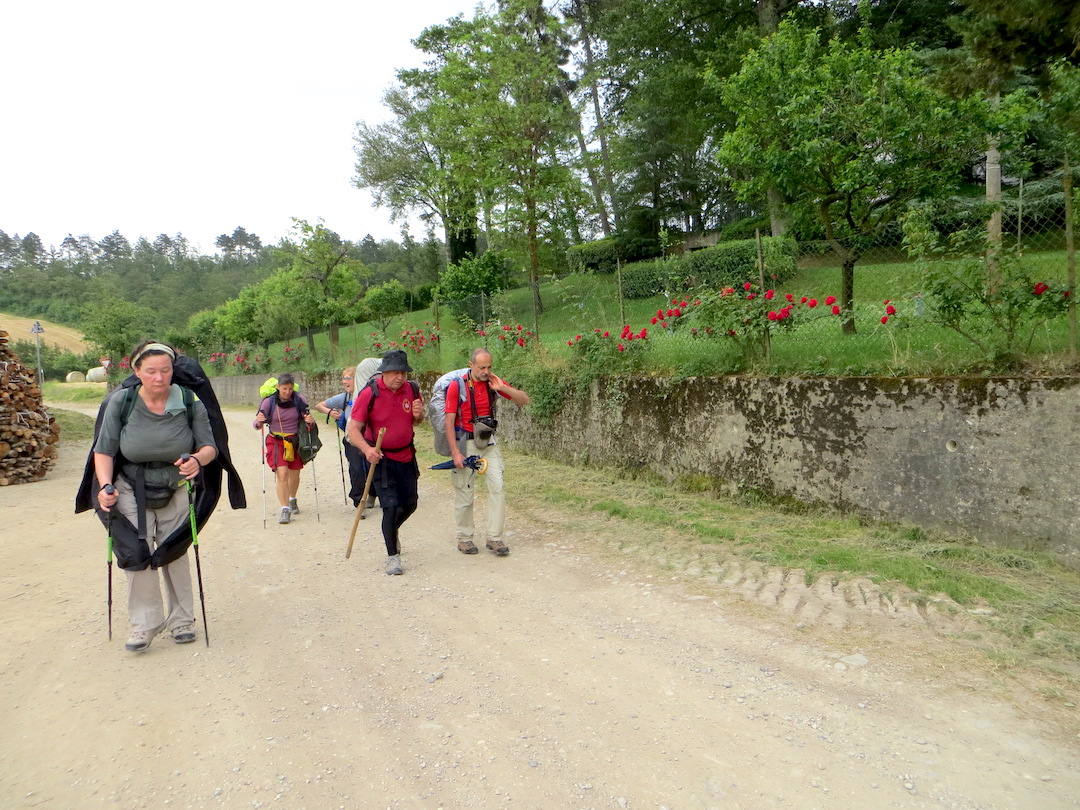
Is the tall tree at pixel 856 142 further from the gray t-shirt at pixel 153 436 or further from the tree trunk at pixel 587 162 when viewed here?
the tree trunk at pixel 587 162

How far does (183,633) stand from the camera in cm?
471

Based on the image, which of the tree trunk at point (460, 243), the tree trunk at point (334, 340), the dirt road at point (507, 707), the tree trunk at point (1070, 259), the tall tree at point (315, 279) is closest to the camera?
the dirt road at point (507, 707)

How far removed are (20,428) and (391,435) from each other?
9580 millimetres

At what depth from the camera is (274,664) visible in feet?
14.1

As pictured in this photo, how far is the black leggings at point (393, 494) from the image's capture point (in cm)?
612

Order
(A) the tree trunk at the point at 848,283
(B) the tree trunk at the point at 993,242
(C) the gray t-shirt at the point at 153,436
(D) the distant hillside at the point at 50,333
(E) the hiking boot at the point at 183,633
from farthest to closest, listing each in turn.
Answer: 1. (D) the distant hillside at the point at 50,333
2. (A) the tree trunk at the point at 848,283
3. (B) the tree trunk at the point at 993,242
4. (E) the hiking boot at the point at 183,633
5. (C) the gray t-shirt at the point at 153,436

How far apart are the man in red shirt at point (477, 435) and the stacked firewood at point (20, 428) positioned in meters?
9.54

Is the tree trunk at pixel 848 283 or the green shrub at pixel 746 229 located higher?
the green shrub at pixel 746 229

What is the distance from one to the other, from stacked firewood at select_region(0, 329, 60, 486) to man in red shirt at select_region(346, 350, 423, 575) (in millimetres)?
9173

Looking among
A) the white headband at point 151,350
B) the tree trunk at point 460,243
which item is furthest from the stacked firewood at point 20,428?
the tree trunk at point 460,243

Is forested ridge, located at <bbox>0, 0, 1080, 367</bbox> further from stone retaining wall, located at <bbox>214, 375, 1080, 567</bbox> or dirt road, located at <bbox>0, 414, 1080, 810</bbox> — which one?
dirt road, located at <bbox>0, 414, 1080, 810</bbox>

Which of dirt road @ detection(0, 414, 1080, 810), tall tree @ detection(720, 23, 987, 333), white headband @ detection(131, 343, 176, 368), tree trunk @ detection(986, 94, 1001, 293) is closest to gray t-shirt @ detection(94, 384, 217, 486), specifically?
white headband @ detection(131, 343, 176, 368)

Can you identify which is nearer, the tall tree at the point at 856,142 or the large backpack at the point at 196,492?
the large backpack at the point at 196,492

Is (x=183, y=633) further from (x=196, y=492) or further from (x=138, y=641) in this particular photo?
(x=196, y=492)
